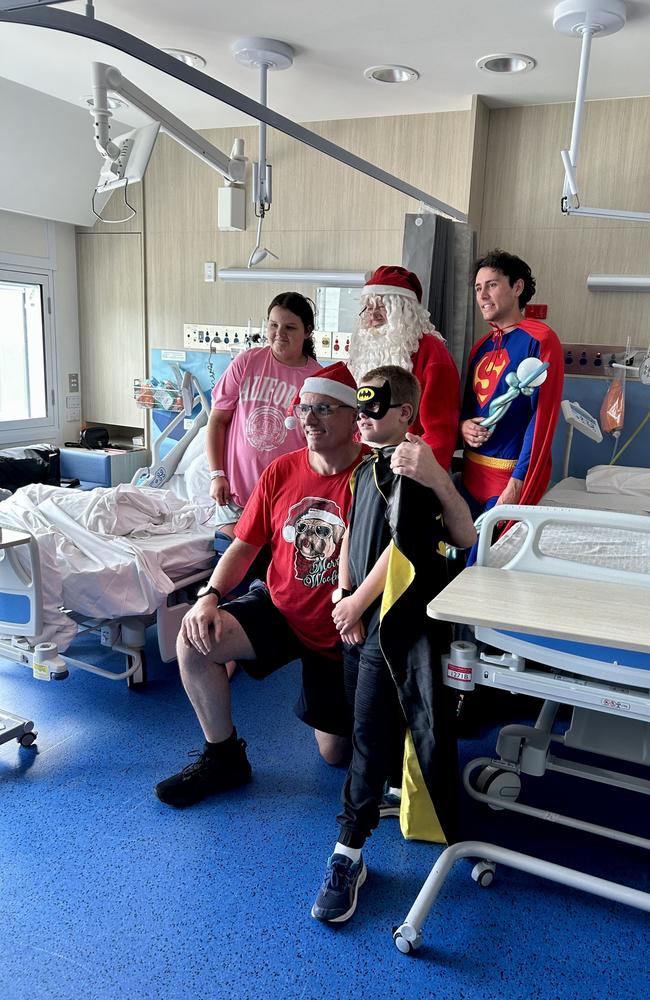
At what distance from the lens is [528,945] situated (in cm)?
201

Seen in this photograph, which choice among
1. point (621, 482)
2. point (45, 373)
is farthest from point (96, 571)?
Answer: point (45, 373)

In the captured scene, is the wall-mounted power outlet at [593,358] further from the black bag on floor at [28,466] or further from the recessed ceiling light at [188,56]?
the black bag on floor at [28,466]

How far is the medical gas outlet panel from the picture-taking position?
479 cm

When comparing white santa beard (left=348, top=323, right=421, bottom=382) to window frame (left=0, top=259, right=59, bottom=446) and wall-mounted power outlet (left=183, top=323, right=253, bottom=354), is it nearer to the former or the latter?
wall-mounted power outlet (left=183, top=323, right=253, bottom=354)

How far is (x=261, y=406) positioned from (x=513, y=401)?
1098mm

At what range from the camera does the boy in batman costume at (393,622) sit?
203 centimetres

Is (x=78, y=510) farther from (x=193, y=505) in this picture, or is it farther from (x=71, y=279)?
(x=71, y=279)

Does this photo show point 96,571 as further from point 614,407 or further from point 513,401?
point 614,407

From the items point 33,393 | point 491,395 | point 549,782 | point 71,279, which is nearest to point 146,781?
point 549,782

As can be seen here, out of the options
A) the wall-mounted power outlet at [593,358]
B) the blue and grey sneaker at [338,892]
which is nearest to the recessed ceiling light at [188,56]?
the wall-mounted power outlet at [593,358]

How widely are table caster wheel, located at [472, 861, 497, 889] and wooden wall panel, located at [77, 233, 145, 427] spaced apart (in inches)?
167

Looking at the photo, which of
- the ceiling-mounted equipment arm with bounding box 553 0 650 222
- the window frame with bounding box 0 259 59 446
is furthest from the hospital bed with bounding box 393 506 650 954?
the window frame with bounding box 0 259 59 446

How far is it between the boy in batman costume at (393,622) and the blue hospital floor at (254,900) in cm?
16

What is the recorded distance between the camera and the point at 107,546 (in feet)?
10.9
